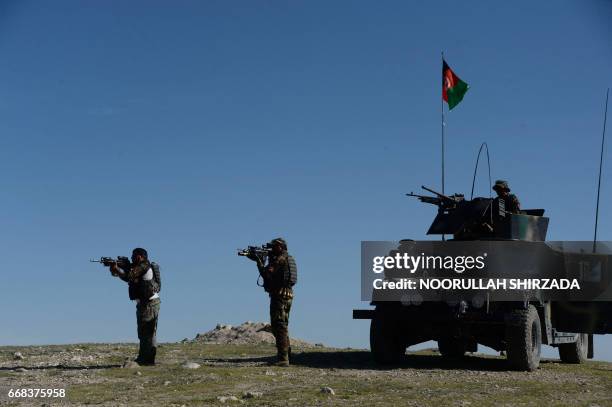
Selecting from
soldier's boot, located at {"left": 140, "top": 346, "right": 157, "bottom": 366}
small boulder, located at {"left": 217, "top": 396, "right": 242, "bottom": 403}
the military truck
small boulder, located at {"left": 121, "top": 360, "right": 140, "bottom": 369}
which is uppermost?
the military truck

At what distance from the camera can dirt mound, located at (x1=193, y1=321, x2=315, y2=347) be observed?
21359 millimetres

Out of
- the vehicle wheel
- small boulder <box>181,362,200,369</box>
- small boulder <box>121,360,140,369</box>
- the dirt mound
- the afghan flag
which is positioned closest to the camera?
small boulder <box>181,362,200,369</box>

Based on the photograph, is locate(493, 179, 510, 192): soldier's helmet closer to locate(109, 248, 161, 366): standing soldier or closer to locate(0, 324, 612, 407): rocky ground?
locate(0, 324, 612, 407): rocky ground

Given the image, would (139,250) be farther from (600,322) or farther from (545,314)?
(600,322)

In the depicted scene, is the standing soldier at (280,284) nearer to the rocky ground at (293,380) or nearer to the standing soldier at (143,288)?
the rocky ground at (293,380)

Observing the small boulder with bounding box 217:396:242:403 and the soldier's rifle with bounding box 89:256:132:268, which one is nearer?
the small boulder with bounding box 217:396:242:403

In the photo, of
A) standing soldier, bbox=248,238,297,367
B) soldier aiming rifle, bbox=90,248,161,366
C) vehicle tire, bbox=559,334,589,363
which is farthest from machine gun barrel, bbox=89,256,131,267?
vehicle tire, bbox=559,334,589,363

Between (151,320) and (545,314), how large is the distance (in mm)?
7254

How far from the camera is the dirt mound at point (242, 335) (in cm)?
2136

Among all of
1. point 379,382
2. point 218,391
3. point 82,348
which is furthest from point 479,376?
point 82,348

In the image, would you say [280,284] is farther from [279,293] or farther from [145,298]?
[145,298]

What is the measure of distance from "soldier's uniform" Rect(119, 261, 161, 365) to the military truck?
382 centimetres

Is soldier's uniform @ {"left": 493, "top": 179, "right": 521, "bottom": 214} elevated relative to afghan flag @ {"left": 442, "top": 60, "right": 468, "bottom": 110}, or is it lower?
lower

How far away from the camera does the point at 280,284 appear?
14695mm
